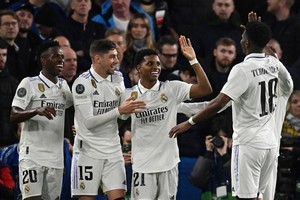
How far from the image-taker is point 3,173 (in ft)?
40.2

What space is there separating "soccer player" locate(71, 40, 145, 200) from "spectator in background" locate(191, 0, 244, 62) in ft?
13.3

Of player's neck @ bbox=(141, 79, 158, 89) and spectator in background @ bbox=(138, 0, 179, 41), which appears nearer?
player's neck @ bbox=(141, 79, 158, 89)

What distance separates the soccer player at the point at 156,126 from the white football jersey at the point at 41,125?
2.92 feet

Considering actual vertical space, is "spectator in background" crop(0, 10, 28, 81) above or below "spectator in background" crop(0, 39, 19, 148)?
above

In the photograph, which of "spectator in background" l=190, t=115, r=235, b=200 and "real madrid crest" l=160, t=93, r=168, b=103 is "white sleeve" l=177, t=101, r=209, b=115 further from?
"spectator in background" l=190, t=115, r=235, b=200

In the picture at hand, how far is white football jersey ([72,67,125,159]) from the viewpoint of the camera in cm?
1131

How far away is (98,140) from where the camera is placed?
11359 millimetres

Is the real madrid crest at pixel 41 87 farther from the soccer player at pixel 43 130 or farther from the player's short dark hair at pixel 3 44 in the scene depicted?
the player's short dark hair at pixel 3 44

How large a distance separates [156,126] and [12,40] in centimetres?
Result: 392

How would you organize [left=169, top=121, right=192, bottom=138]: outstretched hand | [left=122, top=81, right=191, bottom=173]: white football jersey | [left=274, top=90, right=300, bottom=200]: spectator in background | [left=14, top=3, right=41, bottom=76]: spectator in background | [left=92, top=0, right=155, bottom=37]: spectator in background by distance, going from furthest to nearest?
→ [left=92, top=0, right=155, bottom=37]: spectator in background → [left=14, top=3, right=41, bottom=76]: spectator in background → [left=274, top=90, right=300, bottom=200]: spectator in background → [left=122, top=81, right=191, bottom=173]: white football jersey → [left=169, top=121, right=192, bottom=138]: outstretched hand

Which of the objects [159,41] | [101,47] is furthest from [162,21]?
[101,47]

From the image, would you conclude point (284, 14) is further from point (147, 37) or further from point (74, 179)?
point (74, 179)

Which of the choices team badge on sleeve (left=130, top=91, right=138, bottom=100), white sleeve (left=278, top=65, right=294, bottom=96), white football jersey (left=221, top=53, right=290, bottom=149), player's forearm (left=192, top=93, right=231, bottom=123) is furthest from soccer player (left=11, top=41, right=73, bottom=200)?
white sleeve (left=278, top=65, right=294, bottom=96)

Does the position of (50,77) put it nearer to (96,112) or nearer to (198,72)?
(96,112)
